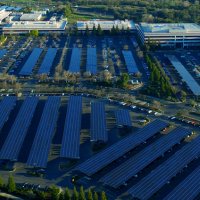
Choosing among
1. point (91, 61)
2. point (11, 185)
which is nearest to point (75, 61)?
point (91, 61)

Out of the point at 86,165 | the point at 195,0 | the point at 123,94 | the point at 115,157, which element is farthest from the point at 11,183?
the point at 195,0

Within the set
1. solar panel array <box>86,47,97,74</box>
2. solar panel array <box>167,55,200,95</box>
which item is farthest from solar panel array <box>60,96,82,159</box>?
solar panel array <box>167,55,200,95</box>

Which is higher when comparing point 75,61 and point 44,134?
point 75,61

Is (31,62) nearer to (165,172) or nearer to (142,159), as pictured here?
(142,159)

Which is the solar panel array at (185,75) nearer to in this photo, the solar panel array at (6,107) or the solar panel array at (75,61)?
the solar panel array at (75,61)

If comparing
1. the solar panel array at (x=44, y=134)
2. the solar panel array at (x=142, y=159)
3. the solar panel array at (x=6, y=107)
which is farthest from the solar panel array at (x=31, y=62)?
the solar panel array at (x=142, y=159)

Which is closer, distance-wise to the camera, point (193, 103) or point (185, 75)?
point (193, 103)
